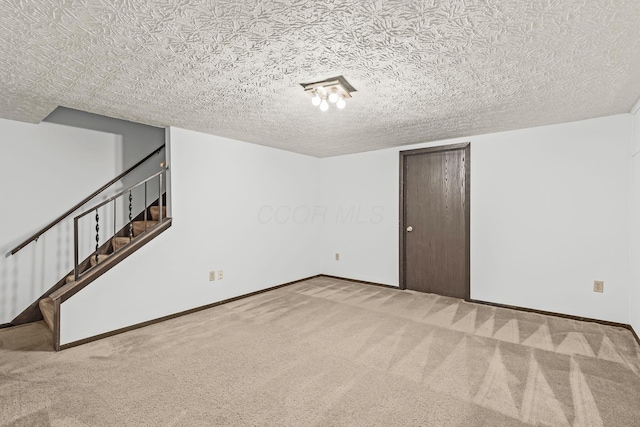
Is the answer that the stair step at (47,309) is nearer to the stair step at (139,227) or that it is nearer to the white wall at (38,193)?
the white wall at (38,193)

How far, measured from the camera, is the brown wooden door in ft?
14.1

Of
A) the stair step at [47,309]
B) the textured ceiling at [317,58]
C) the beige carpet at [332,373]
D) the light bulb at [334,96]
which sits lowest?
the beige carpet at [332,373]

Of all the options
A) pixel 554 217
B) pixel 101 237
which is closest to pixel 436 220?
pixel 554 217

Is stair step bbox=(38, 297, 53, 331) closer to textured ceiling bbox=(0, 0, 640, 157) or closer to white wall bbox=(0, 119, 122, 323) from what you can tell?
white wall bbox=(0, 119, 122, 323)

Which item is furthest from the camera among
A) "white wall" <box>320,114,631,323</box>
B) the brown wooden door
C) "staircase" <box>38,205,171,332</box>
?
the brown wooden door

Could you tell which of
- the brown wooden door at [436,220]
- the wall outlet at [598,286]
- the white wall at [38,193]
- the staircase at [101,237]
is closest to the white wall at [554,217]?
the wall outlet at [598,286]

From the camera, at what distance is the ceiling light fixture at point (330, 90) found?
2359mm

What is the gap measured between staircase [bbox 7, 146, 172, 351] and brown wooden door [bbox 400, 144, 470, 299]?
11.3ft

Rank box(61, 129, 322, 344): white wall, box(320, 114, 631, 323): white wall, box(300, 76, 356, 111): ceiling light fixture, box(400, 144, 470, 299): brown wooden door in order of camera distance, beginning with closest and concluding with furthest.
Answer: box(300, 76, 356, 111): ceiling light fixture < box(61, 129, 322, 344): white wall < box(320, 114, 631, 323): white wall < box(400, 144, 470, 299): brown wooden door

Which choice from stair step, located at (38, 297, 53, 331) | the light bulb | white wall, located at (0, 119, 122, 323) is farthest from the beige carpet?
the light bulb

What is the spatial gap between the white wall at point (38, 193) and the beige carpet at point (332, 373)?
561 mm

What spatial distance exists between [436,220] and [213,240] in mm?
3208

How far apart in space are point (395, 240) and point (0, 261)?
501 centimetres

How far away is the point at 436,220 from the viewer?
452cm
